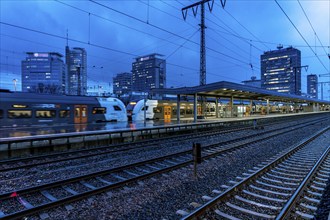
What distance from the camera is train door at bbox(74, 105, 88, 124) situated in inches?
892

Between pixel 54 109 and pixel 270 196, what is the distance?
19805 mm

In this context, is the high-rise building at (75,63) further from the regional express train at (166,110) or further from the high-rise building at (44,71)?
the regional express train at (166,110)

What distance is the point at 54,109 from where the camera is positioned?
20984mm

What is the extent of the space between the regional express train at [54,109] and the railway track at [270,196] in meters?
18.1

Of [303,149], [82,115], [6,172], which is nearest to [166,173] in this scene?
[6,172]

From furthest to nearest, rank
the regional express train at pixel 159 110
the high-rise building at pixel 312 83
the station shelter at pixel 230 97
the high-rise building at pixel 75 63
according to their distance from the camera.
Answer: the high-rise building at pixel 312 83 → the high-rise building at pixel 75 63 → the regional express train at pixel 159 110 → the station shelter at pixel 230 97

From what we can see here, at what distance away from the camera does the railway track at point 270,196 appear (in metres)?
4.50

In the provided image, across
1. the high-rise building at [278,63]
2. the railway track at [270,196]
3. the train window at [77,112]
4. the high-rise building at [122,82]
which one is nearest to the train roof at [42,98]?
the train window at [77,112]

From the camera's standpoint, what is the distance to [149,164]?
28.0 ft

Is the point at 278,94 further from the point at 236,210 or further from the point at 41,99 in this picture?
the point at 236,210

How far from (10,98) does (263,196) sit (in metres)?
19.1

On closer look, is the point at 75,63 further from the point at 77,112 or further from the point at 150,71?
the point at 77,112

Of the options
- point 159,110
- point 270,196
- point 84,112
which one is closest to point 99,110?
point 84,112

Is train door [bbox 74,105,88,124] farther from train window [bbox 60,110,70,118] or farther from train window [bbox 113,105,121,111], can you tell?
train window [bbox 113,105,121,111]
